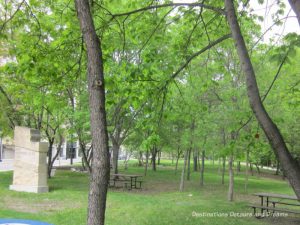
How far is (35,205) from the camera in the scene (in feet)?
40.9

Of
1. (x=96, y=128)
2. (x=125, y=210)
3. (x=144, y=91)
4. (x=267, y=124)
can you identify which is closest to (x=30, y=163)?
(x=125, y=210)

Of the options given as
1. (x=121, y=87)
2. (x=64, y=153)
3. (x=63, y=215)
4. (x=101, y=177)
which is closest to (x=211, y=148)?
(x=63, y=215)

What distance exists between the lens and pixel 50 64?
5379mm

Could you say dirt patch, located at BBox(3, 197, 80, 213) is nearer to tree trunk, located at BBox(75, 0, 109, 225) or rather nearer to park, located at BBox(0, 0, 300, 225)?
park, located at BBox(0, 0, 300, 225)

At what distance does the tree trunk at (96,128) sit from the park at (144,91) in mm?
11

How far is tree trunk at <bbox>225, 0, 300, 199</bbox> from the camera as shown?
2.97m

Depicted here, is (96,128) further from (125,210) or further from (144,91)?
(125,210)

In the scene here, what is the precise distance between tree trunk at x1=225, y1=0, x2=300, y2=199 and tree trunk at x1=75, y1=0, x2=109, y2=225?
1.42 meters

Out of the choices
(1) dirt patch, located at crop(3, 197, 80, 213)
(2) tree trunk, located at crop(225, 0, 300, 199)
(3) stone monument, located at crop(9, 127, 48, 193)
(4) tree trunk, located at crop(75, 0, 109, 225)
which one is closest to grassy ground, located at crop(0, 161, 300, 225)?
(1) dirt patch, located at crop(3, 197, 80, 213)

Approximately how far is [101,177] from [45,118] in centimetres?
2144

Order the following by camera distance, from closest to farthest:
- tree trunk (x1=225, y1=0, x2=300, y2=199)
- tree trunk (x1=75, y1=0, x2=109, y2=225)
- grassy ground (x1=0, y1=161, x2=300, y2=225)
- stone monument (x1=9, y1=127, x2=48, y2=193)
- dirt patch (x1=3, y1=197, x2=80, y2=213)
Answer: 1. tree trunk (x1=225, y1=0, x2=300, y2=199)
2. tree trunk (x1=75, y1=0, x2=109, y2=225)
3. grassy ground (x1=0, y1=161, x2=300, y2=225)
4. dirt patch (x1=3, y1=197, x2=80, y2=213)
5. stone monument (x1=9, y1=127, x2=48, y2=193)

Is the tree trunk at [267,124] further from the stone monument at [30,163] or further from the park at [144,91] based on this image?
the stone monument at [30,163]

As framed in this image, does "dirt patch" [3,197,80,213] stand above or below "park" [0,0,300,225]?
below

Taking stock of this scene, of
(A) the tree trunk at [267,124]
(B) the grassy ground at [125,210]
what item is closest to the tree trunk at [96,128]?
(A) the tree trunk at [267,124]
